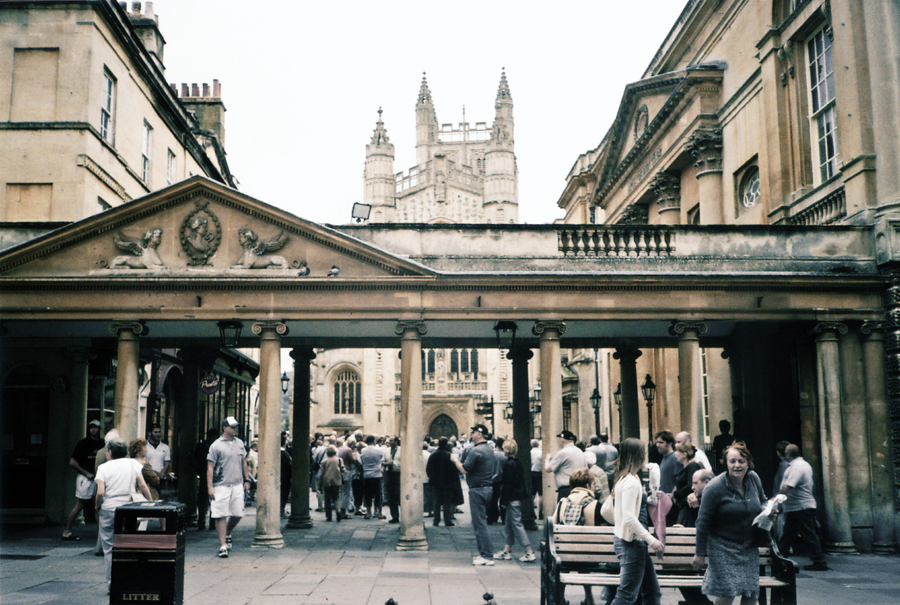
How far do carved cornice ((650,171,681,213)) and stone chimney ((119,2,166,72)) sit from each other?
15945 millimetres

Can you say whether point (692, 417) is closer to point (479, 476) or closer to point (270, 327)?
point (479, 476)

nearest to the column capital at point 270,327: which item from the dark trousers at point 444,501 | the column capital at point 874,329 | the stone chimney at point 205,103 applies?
the dark trousers at point 444,501

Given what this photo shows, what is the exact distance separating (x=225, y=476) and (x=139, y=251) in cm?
402

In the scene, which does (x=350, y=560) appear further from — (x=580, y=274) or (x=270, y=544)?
(x=580, y=274)

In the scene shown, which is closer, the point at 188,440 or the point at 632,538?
the point at 632,538

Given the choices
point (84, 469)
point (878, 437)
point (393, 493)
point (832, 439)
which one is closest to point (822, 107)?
point (878, 437)

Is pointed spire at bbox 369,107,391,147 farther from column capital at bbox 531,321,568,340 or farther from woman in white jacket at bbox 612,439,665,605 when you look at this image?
woman in white jacket at bbox 612,439,665,605

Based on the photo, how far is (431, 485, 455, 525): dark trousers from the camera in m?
17.8

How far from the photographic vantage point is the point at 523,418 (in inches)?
681

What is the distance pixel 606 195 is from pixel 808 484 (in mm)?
20011

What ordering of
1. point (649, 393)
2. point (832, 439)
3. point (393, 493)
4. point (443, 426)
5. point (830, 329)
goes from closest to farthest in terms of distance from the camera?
point (832, 439) < point (830, 329) < point (393, 493) < point (649, 393) < point (443, 426)

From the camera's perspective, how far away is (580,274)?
13680 mm

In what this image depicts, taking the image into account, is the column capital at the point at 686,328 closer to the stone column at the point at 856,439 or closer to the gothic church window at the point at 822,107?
the stone column at the point at 856,439

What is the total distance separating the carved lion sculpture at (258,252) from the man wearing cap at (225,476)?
104 inches
